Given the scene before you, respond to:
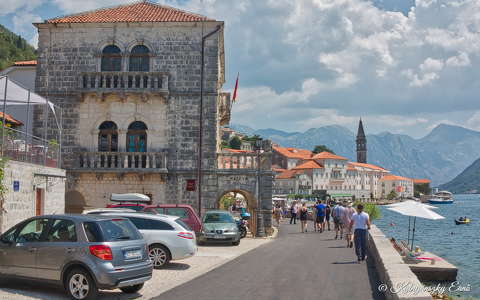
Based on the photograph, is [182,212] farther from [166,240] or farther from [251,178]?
[251,178]

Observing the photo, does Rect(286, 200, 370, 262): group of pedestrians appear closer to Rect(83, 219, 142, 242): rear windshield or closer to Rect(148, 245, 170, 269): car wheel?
Rect(148, 245, 170, 269): car wheel

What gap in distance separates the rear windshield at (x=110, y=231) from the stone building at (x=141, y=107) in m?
15.4

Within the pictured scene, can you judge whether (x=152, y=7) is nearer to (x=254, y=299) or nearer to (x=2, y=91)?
(x=2, y=91)

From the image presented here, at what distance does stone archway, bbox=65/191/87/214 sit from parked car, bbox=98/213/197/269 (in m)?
13.2

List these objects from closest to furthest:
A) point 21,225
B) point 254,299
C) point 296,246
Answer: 1. point 254,299
2. point 21,225
3. point 296,246

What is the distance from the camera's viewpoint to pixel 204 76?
2620 cm

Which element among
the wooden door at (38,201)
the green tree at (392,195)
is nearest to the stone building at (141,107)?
the wooden door at (38,201)

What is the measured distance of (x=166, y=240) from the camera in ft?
46.1

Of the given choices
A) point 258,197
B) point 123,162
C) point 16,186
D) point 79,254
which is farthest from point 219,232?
point 79,254

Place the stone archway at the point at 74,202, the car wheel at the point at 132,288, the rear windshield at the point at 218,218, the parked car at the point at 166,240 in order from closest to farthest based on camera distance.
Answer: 1. the car wheel at the point at 132,288
2. the parked car at the point at 166,240
3. the rear windshield at the point at 218,218
4. the stone archway at the point at 74,202

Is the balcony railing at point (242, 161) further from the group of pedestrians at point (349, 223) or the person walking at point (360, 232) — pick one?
the person walking at point (360, 232)

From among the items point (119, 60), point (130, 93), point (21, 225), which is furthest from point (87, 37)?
point (21, 225)

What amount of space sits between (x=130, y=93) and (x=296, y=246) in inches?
468

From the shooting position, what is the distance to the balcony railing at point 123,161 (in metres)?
25.5
